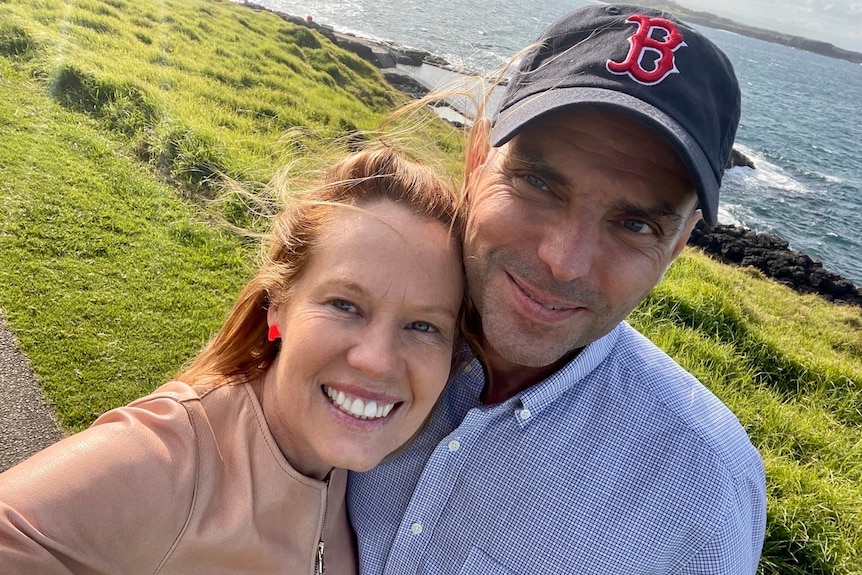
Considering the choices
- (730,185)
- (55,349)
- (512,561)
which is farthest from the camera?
(730,185)

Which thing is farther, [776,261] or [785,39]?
[785,39]

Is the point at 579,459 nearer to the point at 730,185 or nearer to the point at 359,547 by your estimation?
the point at 359,547

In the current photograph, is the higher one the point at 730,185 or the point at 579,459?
the point at 579,459

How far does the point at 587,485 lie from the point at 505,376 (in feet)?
1.40

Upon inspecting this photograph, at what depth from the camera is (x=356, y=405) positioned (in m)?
1.56

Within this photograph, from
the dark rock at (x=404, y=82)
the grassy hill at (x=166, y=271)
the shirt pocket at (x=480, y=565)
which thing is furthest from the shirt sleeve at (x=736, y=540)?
the dark rock at (x=404, y=82)

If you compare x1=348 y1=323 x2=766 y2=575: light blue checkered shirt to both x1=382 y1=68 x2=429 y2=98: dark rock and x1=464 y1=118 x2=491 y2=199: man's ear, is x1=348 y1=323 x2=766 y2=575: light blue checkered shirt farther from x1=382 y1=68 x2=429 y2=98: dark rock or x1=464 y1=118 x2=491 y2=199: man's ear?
x1=382 y1=68 x2=429 y2=98: dark rock

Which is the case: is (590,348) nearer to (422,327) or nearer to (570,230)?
(570,230)

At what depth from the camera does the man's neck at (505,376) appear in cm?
186

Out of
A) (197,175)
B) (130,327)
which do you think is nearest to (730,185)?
(197,175)

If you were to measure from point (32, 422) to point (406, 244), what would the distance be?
2873 millimetres

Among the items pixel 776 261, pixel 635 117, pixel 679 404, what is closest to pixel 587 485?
pixel 679 404

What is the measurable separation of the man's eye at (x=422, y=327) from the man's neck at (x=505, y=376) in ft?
0.84

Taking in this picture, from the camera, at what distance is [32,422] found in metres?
3.37
